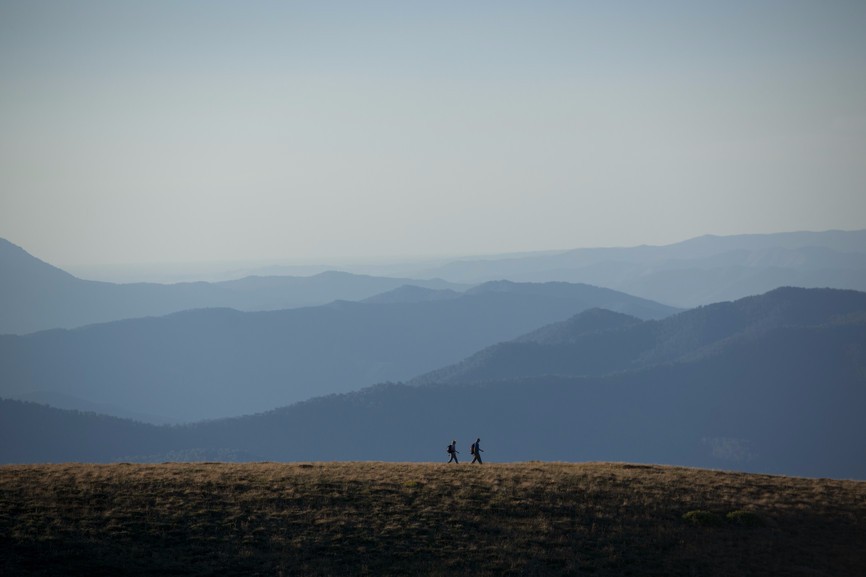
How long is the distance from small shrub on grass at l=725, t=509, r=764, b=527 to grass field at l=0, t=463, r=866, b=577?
82 mm

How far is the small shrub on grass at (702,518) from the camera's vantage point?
123 ft

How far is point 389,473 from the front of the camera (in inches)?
1768

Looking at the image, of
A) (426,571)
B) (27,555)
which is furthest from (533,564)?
(27,555)

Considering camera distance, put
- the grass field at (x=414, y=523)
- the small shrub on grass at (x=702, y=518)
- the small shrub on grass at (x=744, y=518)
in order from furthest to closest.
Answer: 1. the small shrub on grass at (x=744, y=518)
2. the small shrub on grass at (x=702, y=518)
3. the grass field at (x=414, y=523)

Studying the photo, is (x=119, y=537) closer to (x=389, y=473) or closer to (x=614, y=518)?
(x=389, y=473)

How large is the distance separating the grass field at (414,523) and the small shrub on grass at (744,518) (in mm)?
82

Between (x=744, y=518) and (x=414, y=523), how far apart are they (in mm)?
15829

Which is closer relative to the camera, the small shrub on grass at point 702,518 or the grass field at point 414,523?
the grass field at point 414,523

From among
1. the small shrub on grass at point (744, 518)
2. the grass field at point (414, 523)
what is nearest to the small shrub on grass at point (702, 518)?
the grass field at point (414, 523)

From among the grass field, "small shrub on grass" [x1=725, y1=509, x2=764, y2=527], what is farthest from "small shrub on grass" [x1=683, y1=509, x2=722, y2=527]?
"small shrub on grass" [x1=725, y1=509, x2=764, y2=527]

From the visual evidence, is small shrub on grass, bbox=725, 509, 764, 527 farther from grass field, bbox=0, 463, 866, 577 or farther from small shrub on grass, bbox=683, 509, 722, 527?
small shrub on grass, bbox=683, 509, 722, 527

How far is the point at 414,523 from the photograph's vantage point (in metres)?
35.8

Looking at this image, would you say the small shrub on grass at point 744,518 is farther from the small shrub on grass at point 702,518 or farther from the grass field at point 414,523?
the small shrub on grass at point 702,518

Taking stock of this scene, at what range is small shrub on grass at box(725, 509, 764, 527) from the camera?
3759 centimetres
